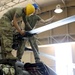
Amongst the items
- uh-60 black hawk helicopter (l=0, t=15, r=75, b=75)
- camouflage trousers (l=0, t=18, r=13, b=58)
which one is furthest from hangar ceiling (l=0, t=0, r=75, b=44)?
uh-60 black hawk helicopter (l=0, t=15, r=75, b=75)

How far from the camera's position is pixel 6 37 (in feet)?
12.2

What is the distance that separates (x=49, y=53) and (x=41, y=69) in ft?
37.0

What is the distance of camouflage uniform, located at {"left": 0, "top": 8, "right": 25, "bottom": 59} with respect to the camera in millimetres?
3654

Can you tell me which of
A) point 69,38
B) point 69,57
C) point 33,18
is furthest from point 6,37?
point 69,38

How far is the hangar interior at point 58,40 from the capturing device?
41.1 feet

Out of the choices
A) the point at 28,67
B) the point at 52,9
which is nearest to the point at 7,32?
the point at 28,67

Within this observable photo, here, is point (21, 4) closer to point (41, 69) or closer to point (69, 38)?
point (69, 38)

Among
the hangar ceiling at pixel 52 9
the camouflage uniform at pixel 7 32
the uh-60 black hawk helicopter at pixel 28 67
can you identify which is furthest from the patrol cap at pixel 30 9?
the hangar ceiling at pixel 52 9

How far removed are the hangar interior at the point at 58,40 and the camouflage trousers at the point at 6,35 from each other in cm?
886

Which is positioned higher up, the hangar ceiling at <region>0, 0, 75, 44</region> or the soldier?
the hangar ceiling at <region>0, 0, 75, 44</region>

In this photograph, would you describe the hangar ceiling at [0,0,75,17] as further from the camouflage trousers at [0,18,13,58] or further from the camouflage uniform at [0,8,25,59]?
the camouflage trousers at [0,18,13,58]

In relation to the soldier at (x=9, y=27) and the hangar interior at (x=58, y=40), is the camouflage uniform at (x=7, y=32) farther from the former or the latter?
the hangar interior at (x=58, y=40)

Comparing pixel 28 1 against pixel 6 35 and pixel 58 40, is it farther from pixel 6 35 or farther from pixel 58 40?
pixel 6 35

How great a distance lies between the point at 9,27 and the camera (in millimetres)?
3844
